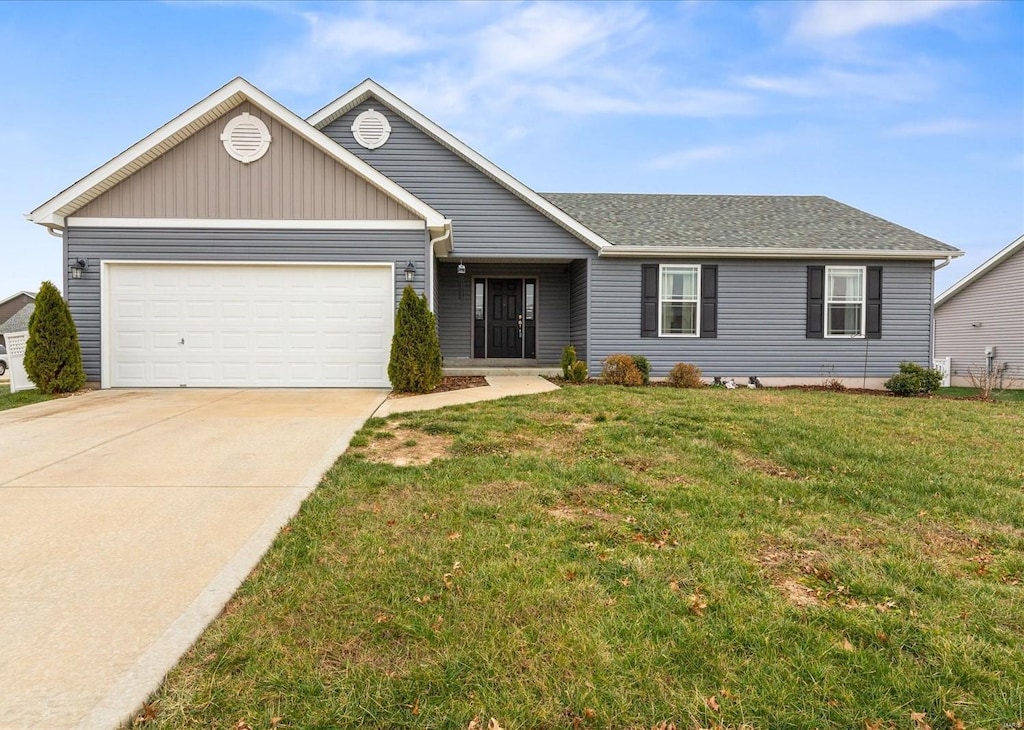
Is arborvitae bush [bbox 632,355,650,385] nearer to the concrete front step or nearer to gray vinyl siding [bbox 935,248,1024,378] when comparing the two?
the concrete front step

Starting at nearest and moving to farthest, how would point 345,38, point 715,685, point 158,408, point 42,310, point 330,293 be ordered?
point 715,685
point 158,408
point 42,310
point 330,293
point 345,38

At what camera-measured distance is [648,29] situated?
1564 centimetres

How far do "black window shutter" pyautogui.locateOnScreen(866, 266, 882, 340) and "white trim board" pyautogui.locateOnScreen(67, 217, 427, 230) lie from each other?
998 centimetres

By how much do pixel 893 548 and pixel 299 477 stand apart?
4.18 m

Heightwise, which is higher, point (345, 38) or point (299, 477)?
point (345, 38)

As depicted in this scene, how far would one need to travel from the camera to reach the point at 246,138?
996 centimetres

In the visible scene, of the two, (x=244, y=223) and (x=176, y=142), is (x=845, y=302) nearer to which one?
(x=244, y=223)

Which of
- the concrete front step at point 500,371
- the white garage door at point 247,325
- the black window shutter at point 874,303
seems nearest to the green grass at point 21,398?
the white garage door at point 247,325

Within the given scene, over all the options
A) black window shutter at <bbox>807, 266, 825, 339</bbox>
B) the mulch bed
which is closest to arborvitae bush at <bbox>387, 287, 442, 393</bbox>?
the mulch bed

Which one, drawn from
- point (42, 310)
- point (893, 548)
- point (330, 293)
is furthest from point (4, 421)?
point (893, 548)

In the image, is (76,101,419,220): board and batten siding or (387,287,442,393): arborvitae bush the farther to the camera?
(76,101,419,220): board and batten siding

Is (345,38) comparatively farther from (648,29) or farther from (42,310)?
(42,310)

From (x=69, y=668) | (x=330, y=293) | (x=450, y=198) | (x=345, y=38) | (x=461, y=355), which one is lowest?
(x=69, y=668)

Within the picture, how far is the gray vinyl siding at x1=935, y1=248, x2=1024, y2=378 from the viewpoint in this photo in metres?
17.6
